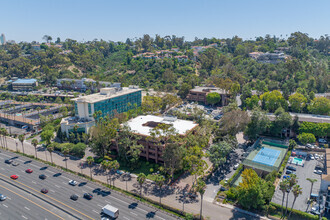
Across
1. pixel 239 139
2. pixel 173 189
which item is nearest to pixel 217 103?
pixel 239 139

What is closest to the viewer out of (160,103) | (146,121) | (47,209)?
(47,209)

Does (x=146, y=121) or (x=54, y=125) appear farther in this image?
(x=54, y=125)

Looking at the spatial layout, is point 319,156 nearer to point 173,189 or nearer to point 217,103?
point 173,189

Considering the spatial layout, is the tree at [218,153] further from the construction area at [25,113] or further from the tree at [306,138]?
the construction area at [25,113]

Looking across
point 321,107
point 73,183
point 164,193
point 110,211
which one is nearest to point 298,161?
point 321,107

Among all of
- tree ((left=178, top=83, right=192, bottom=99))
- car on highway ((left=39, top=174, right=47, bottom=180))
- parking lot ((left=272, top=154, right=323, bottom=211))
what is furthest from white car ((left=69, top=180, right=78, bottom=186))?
tree ((left=178, top=83, right=192, bottom=99))

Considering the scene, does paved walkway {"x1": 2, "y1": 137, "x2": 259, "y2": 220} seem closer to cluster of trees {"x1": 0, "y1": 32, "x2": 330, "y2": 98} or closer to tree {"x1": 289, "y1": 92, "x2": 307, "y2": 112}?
tree {"x1": 289, "y1": 92, "x2": 307, "y2": 112}

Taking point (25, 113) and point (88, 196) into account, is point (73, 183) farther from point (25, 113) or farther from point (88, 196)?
point (25, 113)

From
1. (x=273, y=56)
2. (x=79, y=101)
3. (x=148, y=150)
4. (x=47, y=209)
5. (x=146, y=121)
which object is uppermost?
(x=273, y=56)
